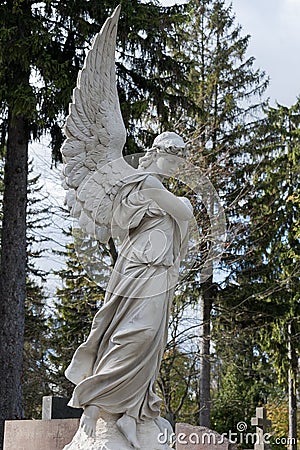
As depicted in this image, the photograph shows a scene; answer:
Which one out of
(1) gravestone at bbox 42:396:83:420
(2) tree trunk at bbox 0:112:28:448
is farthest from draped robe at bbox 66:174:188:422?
(2) tree trunk at bbox 0:112:28:448

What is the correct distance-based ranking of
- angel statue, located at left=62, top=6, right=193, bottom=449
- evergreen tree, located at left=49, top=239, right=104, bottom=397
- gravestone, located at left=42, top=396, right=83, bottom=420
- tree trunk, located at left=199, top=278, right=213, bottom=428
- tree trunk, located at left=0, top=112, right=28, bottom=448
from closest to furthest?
angel statue, located at left=62, top=6, right=193, bottom=449, gravestone, located at left=42, top=396, right=83, bottom=420, tree trunk, located at left=0, top=112, right=28, bottom=448, tree trunk, located at left=199, top=278, right=213, bottom=428, evergreen tree, located at left=49, top=239, right=104, bottom=397

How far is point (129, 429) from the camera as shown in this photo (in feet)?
15.9

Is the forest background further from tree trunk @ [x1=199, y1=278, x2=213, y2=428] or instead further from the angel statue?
the angel statue

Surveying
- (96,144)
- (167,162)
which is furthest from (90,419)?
(96,144)

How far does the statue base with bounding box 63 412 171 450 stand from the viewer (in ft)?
15.7

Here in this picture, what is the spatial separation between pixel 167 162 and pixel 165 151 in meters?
0.08

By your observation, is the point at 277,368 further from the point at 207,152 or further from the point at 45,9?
the point at 45,9

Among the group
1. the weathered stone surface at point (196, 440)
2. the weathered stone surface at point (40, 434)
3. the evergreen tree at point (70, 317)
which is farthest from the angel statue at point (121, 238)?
the evergreen tree at point (70, 317)

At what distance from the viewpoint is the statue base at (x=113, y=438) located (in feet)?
15.7

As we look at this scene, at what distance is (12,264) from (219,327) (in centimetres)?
710

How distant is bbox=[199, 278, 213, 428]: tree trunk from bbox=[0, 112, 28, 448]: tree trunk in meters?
4.70

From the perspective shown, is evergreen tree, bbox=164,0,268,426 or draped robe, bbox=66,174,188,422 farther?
evergreen tree, bbox=164,0,268,426

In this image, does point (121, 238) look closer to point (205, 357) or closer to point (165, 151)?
point (165, 151)

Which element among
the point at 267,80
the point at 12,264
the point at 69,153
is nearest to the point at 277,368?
the point at 267,80
